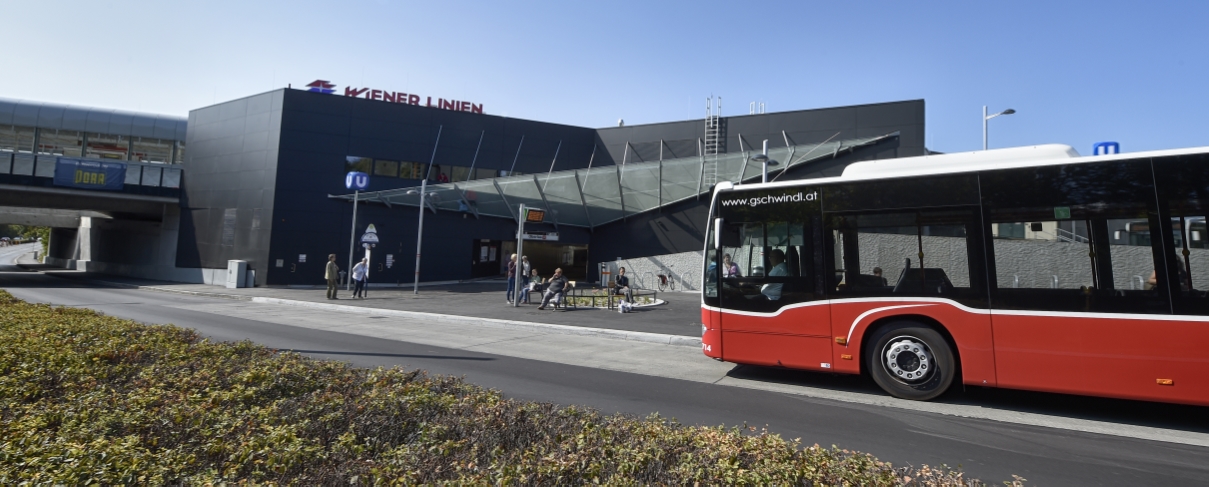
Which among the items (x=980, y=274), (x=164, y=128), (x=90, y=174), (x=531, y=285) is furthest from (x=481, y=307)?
(x=164, y=128)

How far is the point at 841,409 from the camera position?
7012mm

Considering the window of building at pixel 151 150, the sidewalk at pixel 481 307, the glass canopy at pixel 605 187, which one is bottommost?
the sidewalk at pixel 481 307

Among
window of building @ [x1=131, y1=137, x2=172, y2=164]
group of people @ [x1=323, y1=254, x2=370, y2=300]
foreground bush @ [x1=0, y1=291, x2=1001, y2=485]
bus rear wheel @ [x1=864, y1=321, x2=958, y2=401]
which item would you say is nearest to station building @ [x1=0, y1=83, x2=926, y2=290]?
window of building @ [x1=131, y1=137, x2=172, y2=164]

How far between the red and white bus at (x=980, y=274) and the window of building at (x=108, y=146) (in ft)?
135

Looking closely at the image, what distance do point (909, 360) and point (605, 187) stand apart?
2213 centimetres

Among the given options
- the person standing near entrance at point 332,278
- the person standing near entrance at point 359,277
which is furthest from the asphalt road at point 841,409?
the person standing near entrance at point 359,277

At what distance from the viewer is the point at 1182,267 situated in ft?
20.6

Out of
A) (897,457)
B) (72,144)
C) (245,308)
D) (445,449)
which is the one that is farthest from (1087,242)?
(72,144)

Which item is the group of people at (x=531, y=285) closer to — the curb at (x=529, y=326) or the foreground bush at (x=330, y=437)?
the curb at (x=529, y=326)

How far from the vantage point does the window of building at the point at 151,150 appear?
36750mm

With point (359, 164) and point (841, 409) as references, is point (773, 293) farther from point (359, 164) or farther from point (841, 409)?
point (359, 164)

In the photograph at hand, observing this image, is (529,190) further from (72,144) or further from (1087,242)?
(72,144)

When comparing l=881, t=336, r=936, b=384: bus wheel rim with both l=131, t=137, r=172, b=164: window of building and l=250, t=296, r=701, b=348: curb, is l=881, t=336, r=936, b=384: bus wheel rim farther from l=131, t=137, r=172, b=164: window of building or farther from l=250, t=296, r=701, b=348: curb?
l=131, t=137, r=172, b=164: window of building

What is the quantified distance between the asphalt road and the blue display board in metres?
26.0
